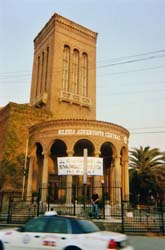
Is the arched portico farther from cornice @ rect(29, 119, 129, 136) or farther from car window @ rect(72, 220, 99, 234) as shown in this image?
car window @ rect(72, 220, 99, 234)

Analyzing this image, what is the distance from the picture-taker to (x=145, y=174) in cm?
3366

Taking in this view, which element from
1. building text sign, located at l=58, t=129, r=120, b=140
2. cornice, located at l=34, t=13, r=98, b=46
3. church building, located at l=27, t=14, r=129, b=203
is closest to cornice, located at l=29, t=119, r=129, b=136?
church building, located at l=27, t=14, r=129, b=203

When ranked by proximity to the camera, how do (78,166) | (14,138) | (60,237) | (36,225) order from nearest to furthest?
1. (60,237)
2. (36,225)
3. (78,166)
4. (14,138)

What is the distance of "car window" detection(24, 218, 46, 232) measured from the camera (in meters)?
7.11

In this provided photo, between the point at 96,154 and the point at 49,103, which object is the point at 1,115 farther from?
the point at 96,154

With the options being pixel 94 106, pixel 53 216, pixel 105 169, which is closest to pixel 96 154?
pixel 105 169

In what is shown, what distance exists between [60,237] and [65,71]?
31.5 metres

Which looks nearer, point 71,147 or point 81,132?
point 71,147

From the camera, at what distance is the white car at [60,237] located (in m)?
6.26

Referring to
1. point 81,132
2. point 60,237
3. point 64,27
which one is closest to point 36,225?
point 60,237

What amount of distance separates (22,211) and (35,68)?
2523cm

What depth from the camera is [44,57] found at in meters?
38.4

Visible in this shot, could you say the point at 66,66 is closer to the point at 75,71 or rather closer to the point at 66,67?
the point at 66,67

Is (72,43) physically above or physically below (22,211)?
above
